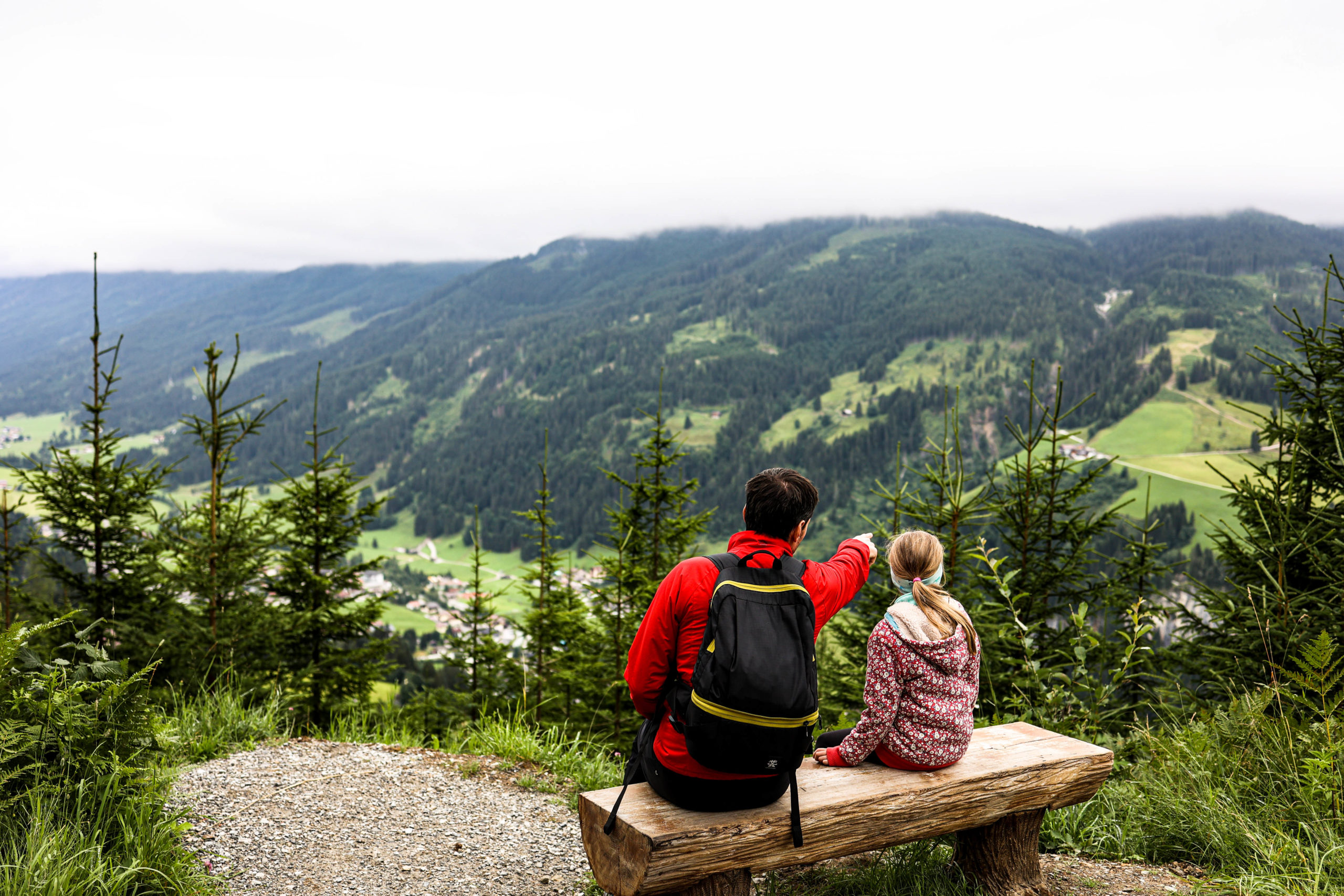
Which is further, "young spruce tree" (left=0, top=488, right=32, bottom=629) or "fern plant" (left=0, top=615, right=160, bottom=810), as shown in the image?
"young spruce tree" (left=0, top=488, right=32, bottom=629)

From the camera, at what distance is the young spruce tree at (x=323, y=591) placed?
885 cm

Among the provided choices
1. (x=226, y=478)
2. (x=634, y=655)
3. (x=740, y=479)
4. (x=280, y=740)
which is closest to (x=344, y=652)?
(x=226, y=478)

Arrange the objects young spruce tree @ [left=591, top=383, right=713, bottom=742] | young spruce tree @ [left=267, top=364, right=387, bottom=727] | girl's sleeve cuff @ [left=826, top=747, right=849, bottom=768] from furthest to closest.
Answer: young spruce tree @ [left=591, top=383, right=713, bottom=742] → young spruce tree @ [left=267, top=364, right=387, bottom=727] → girl's sleeve cuff @ [left=826, top=747, right=849, bottom=768]

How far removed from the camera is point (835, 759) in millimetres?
3801

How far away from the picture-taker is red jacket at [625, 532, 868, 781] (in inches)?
122

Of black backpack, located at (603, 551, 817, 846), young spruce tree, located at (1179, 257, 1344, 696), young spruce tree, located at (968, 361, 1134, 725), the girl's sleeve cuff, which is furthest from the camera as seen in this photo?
young spruce tree, located at (968, 361, 1134, 725)

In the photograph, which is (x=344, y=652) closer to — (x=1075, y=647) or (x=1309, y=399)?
(x=1075, y=647)

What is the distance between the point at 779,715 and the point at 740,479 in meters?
161

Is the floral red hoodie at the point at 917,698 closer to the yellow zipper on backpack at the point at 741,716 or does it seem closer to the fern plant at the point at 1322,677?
the yellow zipper on backpack at the point at 741,716

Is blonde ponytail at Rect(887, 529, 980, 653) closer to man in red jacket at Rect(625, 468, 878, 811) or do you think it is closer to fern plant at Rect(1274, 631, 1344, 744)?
man in red jacket at Rect(625, 468, 878, 811)

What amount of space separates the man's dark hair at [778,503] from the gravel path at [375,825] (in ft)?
8.63

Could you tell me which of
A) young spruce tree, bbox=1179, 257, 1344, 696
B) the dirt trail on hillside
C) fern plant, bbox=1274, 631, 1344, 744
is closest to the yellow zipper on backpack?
the dirt trail on hillside

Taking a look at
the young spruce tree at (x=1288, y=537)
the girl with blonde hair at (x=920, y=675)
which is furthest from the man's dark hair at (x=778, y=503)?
the young spruce tree at (x=1288, y=537)

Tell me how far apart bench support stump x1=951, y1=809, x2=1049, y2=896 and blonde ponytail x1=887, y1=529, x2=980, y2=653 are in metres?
0.96
